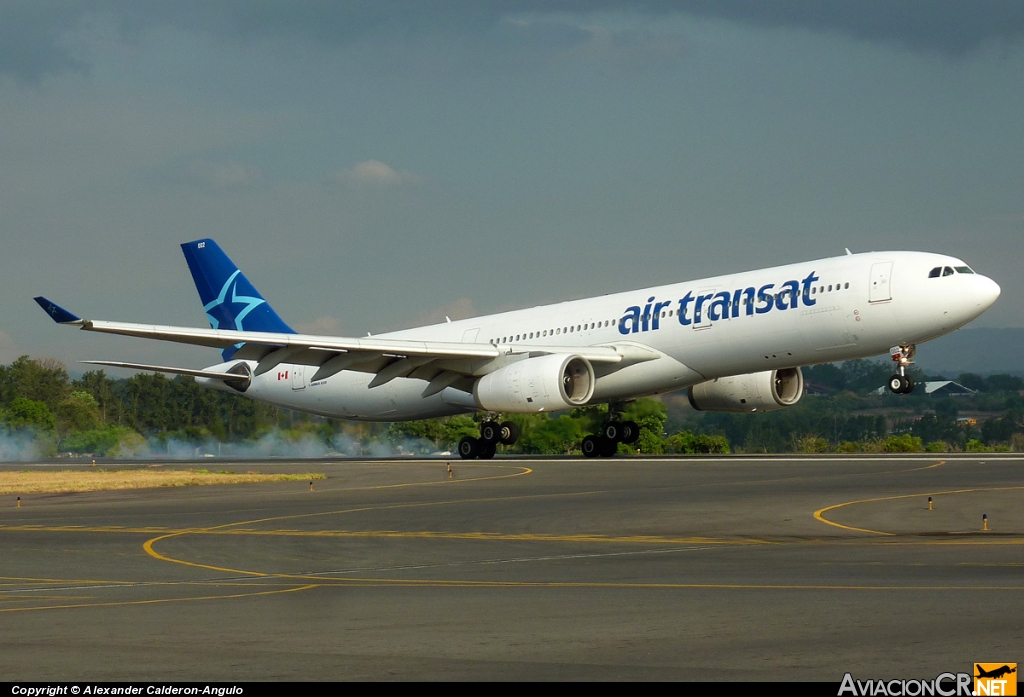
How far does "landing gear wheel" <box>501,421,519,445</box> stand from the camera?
43.0 meters

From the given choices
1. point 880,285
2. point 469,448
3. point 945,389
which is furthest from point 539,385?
point 945,389

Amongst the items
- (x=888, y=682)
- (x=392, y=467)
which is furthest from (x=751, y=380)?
(x=888, y=682)

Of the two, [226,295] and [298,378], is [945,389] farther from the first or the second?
[226,295]

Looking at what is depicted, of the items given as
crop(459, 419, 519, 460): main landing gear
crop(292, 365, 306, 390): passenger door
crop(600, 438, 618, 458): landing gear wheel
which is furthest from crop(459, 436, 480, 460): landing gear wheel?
crop(292, 365, 306, 390): passenger door

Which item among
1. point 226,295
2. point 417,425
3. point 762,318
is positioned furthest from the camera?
point 417,425

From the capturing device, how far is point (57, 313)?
114 feet

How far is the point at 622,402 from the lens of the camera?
4281cm

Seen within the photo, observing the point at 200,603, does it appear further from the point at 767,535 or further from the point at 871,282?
the point at 871,282

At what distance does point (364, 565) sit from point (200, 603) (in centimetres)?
326

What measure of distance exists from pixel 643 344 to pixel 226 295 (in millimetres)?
19657

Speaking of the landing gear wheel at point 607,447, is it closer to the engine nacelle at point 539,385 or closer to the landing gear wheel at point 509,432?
the engine nacelle at point 539,385

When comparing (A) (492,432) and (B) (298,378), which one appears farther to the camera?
(B) (298,378)

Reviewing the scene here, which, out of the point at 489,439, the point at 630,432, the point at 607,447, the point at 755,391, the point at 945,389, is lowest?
the point at 607,447

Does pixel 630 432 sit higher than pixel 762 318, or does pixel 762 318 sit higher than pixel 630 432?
pixel 762 318
